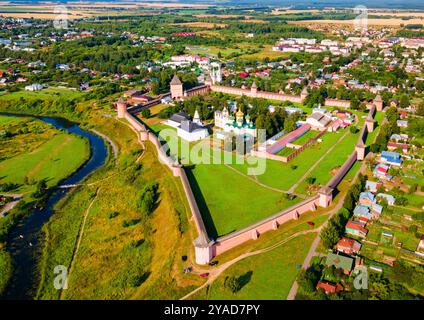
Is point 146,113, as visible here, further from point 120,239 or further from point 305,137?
point 120,239

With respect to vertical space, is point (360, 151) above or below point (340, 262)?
above

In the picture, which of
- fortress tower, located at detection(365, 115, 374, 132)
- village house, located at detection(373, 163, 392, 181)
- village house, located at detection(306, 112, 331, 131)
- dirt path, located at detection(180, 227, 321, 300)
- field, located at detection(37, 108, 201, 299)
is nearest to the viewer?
dirt path, located at detection(180, 227, 321, 300)

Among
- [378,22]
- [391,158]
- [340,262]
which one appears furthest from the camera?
[378,22]

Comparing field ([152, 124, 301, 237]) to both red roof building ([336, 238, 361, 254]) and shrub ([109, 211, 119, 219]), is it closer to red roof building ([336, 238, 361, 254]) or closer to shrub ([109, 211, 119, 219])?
red roof building ([336, 238, 361, 254])

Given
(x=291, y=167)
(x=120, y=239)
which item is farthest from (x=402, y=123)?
(x=120, y=239)

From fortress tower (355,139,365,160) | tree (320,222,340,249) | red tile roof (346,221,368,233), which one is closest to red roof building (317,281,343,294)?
tree (320,222,340,249)

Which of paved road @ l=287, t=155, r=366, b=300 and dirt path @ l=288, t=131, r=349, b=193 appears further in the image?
dirt path @ l=288, t=131, r=349, b=193
